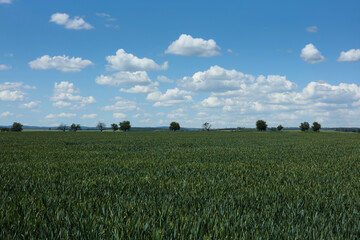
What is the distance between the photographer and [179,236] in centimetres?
410

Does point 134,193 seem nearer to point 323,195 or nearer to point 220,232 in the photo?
point 220,232

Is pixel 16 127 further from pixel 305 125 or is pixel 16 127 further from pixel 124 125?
pixel 305 125

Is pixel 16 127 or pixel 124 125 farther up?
pixel 124 125

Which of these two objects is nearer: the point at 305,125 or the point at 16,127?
the point at 16,127

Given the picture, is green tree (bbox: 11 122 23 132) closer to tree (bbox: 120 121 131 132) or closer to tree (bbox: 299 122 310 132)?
tree (bbox: 120 121 131 132)

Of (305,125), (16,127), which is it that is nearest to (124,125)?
(16,127)

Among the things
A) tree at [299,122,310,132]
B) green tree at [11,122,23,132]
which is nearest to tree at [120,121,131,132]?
green tree at [11,122,23,132]

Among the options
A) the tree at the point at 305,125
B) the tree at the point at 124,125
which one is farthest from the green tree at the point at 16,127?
the tree at the point at 305,125

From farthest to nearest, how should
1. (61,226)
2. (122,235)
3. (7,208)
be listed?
(7,208), (61,226), (122,235)

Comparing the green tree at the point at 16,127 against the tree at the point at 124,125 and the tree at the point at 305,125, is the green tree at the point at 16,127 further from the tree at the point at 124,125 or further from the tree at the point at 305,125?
the tree at the point at 305,125

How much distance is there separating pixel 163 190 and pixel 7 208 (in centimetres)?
358

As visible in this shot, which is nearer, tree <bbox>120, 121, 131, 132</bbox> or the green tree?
the green tree

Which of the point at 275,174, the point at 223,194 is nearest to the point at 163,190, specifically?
the point at 223,194

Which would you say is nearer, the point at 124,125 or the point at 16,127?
the point at 16,127
